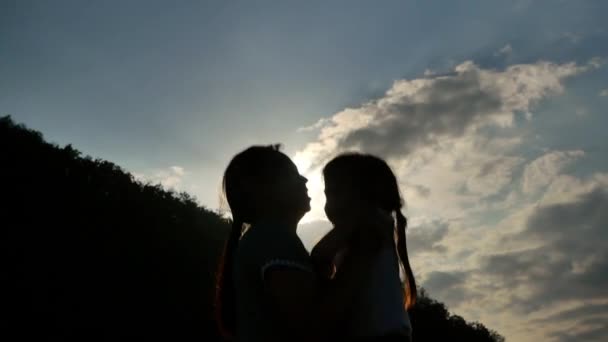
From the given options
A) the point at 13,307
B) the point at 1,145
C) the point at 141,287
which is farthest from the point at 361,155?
the point at 1,145

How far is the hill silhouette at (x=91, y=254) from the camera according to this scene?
8586mm

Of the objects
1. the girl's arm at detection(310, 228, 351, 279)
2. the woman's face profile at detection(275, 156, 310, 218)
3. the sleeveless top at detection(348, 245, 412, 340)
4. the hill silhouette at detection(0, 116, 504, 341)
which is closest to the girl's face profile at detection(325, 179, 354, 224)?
the girl's arm at detection(310, 228, 351, 279)

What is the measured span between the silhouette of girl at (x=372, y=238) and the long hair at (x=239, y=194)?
56 cm

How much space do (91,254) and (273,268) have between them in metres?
8.09

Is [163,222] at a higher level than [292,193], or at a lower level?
higher

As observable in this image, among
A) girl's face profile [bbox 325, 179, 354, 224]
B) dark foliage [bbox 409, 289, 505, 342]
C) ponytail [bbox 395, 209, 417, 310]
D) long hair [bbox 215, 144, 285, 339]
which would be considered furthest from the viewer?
dark foliage [bbox 409, 289, 505, 342]

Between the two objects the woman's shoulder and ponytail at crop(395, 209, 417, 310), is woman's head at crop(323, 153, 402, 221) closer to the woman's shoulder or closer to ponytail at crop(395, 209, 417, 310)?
ponytail at crop(395, 209, 417, 310)

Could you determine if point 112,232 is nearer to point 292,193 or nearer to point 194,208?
point 194,208

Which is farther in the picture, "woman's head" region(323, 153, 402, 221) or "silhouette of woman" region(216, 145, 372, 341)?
"woman's head" region(323, 153, 402, 221)

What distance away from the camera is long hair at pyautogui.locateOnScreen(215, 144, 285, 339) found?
3512mm

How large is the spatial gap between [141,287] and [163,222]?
236 centimetres

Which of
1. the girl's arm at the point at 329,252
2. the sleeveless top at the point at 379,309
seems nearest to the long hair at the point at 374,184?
the girl's arm at the point at 329,252

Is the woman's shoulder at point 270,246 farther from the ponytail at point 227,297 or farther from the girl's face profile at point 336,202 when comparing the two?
the girl's face profile at point 336,202

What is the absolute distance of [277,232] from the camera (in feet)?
10.1
